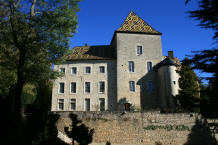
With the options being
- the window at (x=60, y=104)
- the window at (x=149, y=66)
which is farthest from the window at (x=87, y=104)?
the window at (x=149, y=66)

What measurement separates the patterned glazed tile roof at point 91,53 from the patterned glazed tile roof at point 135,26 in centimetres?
355

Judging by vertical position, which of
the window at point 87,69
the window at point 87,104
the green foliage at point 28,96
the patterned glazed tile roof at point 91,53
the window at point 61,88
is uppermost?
the patterned glazed tile roof at point 91,53

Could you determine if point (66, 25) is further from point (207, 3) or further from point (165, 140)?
point (165, 140)

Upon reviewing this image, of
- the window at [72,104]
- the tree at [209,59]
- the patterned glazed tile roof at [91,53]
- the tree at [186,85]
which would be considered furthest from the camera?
the patterned glazed tile roof at [91,53]

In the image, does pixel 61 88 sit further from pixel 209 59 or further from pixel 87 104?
pixel 209 59

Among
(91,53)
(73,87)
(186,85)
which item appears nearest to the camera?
(186,85)

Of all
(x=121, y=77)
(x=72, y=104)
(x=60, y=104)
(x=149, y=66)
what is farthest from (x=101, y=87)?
(x=149, y=66)

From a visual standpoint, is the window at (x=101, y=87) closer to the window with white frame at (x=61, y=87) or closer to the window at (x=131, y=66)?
the window at (x=131, y=66)

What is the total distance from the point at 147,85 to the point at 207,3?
59.8ft

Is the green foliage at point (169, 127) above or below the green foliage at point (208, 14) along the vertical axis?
below

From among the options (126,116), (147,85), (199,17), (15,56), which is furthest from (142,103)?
(199,17)

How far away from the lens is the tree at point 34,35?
1316 cm

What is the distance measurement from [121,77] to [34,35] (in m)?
12.6

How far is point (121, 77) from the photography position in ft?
76.9
